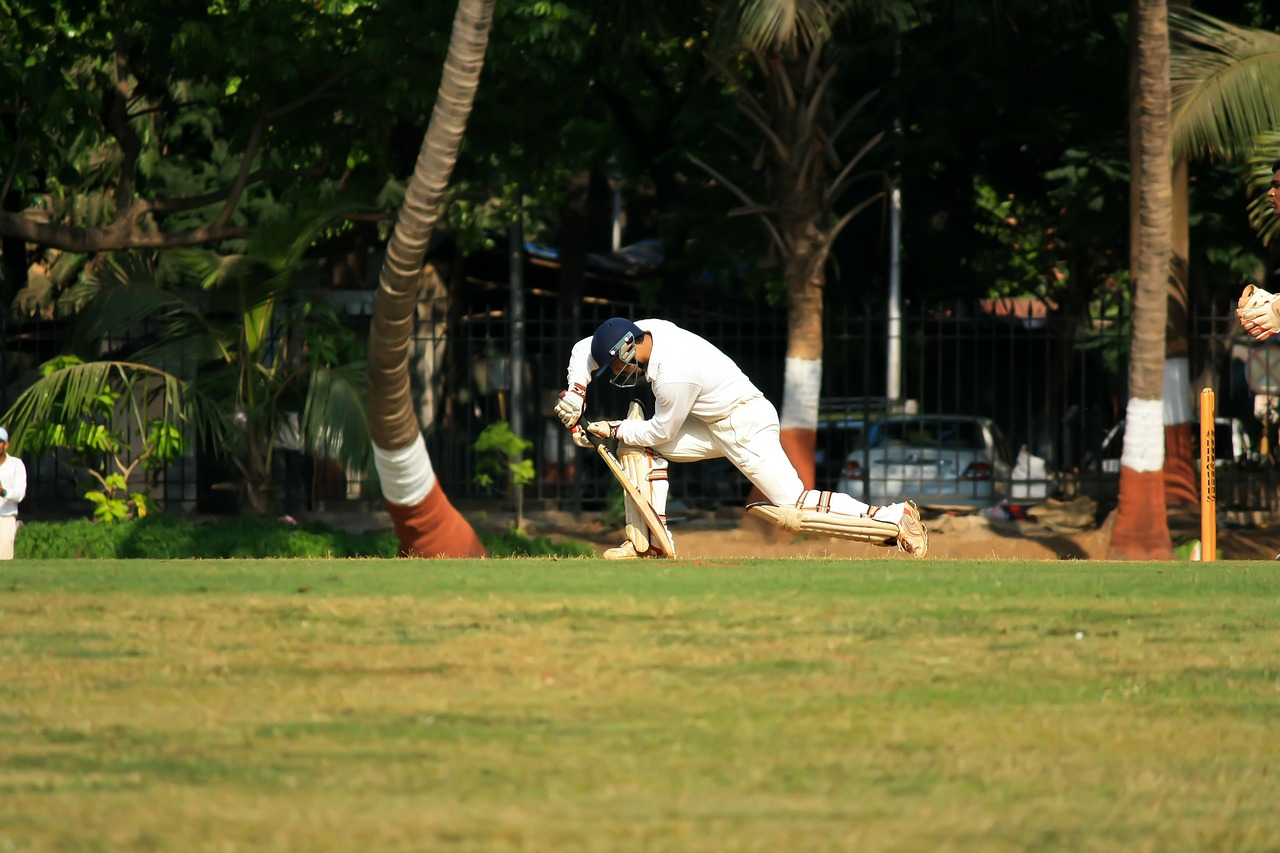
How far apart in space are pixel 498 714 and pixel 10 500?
9552 millimetres

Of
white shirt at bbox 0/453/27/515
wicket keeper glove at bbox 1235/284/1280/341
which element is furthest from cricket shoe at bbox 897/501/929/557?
white shirt at bbox 0/453/27/515

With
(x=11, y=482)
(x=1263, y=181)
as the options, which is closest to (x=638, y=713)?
(x=11, y=482)

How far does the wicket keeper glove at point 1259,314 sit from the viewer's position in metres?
8.69

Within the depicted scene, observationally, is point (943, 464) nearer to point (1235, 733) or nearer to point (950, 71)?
point (950, 71)

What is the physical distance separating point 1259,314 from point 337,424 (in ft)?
28.3

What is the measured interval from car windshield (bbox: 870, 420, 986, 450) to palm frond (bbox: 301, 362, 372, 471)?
6520mm

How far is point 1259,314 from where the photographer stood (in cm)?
870

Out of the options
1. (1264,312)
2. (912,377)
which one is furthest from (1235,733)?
(912,377)

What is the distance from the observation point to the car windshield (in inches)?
742

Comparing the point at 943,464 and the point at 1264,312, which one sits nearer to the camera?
the point at 1264,312

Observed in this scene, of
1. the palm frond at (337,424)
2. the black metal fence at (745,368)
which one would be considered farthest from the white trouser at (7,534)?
the black metal fence at (745,368)

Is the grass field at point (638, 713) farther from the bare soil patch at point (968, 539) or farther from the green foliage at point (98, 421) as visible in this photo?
the bare soil patch at point (968, 539)

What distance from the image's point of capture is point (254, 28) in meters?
15.3

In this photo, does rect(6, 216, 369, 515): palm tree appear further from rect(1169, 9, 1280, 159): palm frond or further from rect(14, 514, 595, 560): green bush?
rect(1169, 9, 1280, 159): palm frond
